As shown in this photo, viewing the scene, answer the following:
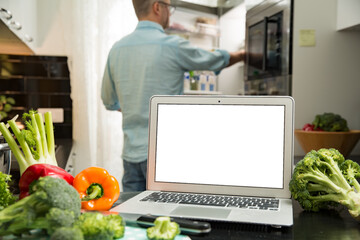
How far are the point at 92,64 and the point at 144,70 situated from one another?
752 millimetres

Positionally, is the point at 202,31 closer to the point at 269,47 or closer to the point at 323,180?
the point at 269,47

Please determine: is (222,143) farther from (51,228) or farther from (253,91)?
(253,91)

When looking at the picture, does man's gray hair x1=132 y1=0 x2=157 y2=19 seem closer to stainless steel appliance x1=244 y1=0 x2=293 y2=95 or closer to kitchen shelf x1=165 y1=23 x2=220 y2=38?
kitchen shelf x1=165 y1=23 x2=220 y2=38

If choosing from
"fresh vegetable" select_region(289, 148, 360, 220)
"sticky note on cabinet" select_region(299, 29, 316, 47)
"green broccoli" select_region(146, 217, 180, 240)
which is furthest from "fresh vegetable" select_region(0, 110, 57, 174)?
"sticky note on cabinet" select_region(299, 29, 316, 47)

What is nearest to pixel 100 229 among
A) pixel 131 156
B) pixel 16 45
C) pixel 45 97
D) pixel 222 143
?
pixel 222 143

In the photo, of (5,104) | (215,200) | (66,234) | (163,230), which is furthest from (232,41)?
(66,234)

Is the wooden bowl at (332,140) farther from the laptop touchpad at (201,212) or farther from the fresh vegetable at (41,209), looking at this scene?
the fresh vegetable at (41,209)

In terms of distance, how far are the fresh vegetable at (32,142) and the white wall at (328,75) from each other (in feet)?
5.98

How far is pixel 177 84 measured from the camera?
2.11 m

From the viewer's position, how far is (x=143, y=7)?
2281 millimetres

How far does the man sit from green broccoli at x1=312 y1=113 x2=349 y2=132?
66 cm

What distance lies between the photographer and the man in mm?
2078

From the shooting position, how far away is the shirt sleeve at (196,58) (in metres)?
2.11

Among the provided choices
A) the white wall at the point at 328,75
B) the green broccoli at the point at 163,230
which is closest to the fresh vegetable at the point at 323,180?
the green broccoli at the point at 163,230
